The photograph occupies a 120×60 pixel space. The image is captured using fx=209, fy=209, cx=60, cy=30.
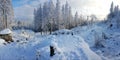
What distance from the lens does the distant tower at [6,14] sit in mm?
61875

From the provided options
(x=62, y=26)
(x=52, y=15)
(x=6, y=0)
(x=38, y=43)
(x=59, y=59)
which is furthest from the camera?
(x=62, y=26)

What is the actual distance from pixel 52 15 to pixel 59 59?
6065cm

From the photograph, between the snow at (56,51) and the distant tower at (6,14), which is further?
the distant tower at (6,14)

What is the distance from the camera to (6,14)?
63.7 metres

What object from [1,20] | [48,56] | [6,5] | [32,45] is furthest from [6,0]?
[48,56]

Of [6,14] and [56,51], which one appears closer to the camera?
[56,51]

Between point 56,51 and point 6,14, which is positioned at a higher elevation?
point 6,14

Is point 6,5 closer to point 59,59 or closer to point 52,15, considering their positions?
point 52,15

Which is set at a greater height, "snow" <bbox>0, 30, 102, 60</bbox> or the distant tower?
the distant tower

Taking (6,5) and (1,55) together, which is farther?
(6,5)

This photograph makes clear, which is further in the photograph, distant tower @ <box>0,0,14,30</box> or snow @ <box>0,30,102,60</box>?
distant tower @ <box>0,0,14,30</box>

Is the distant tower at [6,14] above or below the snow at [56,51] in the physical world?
above

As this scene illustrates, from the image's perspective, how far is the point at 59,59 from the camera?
17359 millimetres

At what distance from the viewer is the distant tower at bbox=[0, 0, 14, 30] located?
61875mm
